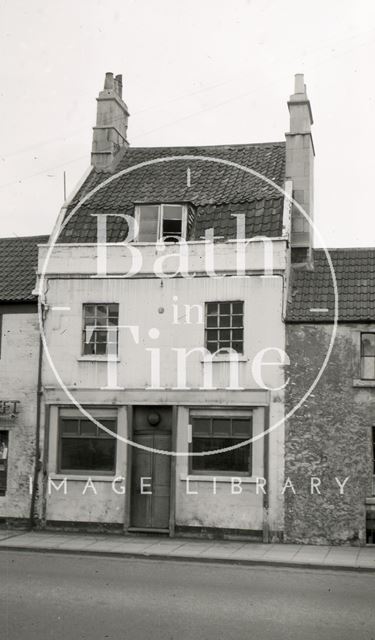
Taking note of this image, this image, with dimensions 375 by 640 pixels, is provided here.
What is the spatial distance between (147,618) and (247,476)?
928 cm

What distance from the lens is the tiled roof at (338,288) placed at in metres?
20.6

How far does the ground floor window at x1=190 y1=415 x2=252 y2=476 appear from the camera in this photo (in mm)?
20609

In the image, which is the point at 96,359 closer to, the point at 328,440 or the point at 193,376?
the point at 193,376

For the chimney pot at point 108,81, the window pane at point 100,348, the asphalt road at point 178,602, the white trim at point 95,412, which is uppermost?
the chimney pot at point 108,81

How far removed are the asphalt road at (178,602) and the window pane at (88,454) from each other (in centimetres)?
459

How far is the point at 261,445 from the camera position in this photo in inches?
804

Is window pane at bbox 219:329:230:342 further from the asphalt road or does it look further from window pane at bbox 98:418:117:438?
the asphalt road

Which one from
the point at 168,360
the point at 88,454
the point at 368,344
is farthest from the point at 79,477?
the point at 368,344

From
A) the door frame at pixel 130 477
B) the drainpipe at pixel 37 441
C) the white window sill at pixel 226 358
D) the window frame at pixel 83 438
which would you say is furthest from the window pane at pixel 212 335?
the drainpipe at pixel 37 441

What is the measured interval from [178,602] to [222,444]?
8321mm

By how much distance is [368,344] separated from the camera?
2036 cm

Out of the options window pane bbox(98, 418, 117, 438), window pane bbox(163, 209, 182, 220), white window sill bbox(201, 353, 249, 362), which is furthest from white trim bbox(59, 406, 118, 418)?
window pane bbox(163, 209, 182, 220)

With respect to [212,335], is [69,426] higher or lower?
lower

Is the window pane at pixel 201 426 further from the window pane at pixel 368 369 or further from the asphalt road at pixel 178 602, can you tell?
the asphalt road at pixel 178 602
